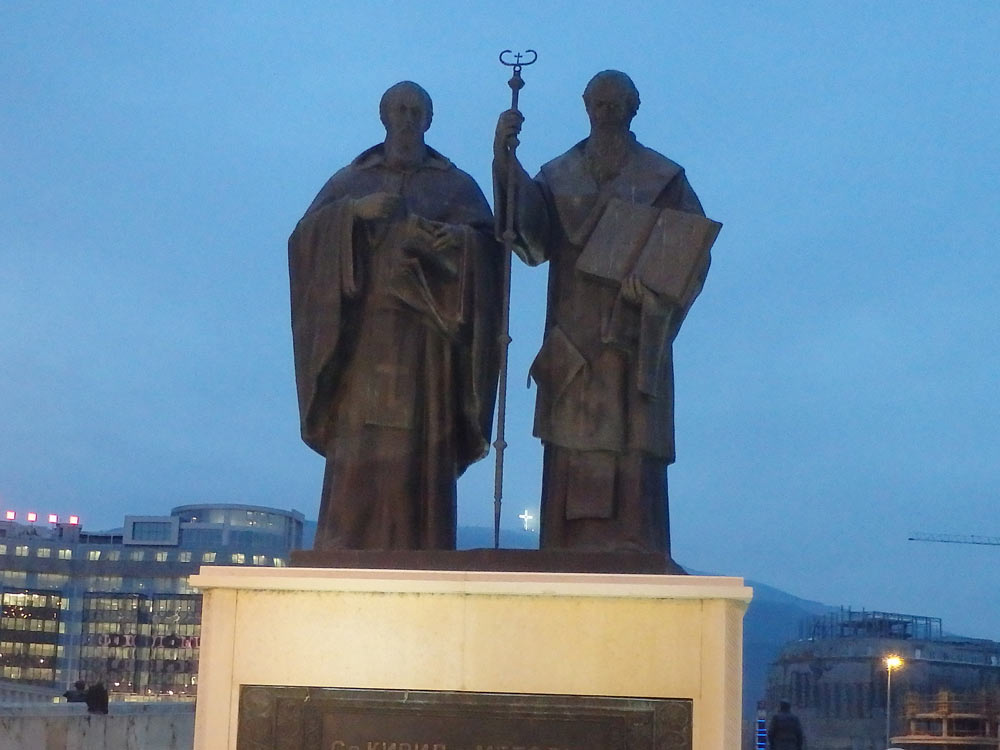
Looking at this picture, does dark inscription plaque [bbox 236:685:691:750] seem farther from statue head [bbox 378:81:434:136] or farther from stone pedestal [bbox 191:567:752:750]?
statue head [bbox 378:81:434:136]

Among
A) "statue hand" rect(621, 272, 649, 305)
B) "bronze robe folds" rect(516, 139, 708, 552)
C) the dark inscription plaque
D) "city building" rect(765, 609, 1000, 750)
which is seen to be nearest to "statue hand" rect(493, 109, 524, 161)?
"bronze robe folds" rect(516, 139, 708, 552)

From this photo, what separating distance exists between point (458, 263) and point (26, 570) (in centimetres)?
9748

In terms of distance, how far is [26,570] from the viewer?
100062 mm

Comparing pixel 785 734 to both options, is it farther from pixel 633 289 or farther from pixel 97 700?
pixel 633 289

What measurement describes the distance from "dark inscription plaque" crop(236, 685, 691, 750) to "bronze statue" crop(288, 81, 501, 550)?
1.46m

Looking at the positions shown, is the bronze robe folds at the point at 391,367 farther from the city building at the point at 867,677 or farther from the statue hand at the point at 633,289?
the city building at the point at 867,677

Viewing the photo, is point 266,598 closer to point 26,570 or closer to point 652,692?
point 652,692

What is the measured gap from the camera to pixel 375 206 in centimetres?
870

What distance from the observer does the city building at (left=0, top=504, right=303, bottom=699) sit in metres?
90.8

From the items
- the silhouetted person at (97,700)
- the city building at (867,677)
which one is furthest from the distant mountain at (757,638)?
the silhouetted person at (97,700)

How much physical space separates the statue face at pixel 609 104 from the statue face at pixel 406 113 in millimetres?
1054

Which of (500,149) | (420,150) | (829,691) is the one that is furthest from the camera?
(829,691)

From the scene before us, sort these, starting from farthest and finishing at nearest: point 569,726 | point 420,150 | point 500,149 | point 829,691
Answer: point 829,691
point 420,150
point 500,149
point 569,726

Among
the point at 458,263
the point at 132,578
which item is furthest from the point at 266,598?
the point at 132,578
